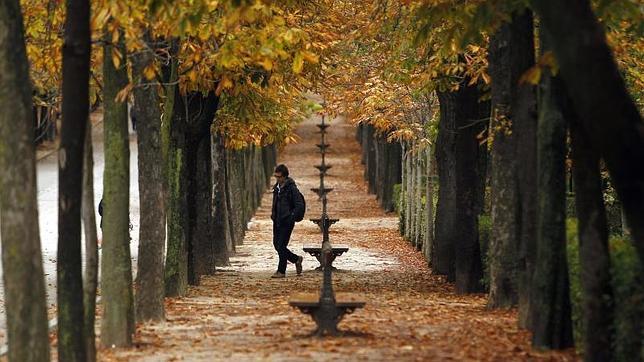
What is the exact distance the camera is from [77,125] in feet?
45.2

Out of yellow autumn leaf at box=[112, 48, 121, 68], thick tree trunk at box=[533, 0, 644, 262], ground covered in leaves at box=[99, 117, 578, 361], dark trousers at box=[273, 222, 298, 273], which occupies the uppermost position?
yellow autumn leaf at box=[112, 48, 121, 68]

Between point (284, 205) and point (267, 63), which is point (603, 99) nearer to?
point (267, 63)

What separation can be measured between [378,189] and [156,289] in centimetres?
4301

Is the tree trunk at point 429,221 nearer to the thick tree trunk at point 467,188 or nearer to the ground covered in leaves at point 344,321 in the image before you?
the ground covered in leaves at point 344,321

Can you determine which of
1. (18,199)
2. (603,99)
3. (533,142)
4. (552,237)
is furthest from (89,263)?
(603,99)

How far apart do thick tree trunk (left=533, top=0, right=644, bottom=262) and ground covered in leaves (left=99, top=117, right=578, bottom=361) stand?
12.4ft

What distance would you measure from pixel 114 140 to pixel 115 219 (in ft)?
2.78

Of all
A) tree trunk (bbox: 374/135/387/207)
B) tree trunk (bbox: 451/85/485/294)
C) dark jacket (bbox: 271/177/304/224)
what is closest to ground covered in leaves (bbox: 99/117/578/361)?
tree trunk (bbox: 451/85/485/294)

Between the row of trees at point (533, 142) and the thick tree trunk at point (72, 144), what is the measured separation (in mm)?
3797

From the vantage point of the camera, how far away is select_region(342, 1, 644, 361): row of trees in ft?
35.7

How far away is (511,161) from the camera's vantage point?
20531mm

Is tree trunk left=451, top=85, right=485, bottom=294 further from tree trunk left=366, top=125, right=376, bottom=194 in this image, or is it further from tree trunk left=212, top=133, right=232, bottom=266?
tree trunk left=366, top=125, right=376, bottom=194

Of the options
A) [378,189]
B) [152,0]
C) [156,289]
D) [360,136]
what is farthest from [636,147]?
[360,136]

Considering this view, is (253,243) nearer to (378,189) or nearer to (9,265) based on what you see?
(378,189)
